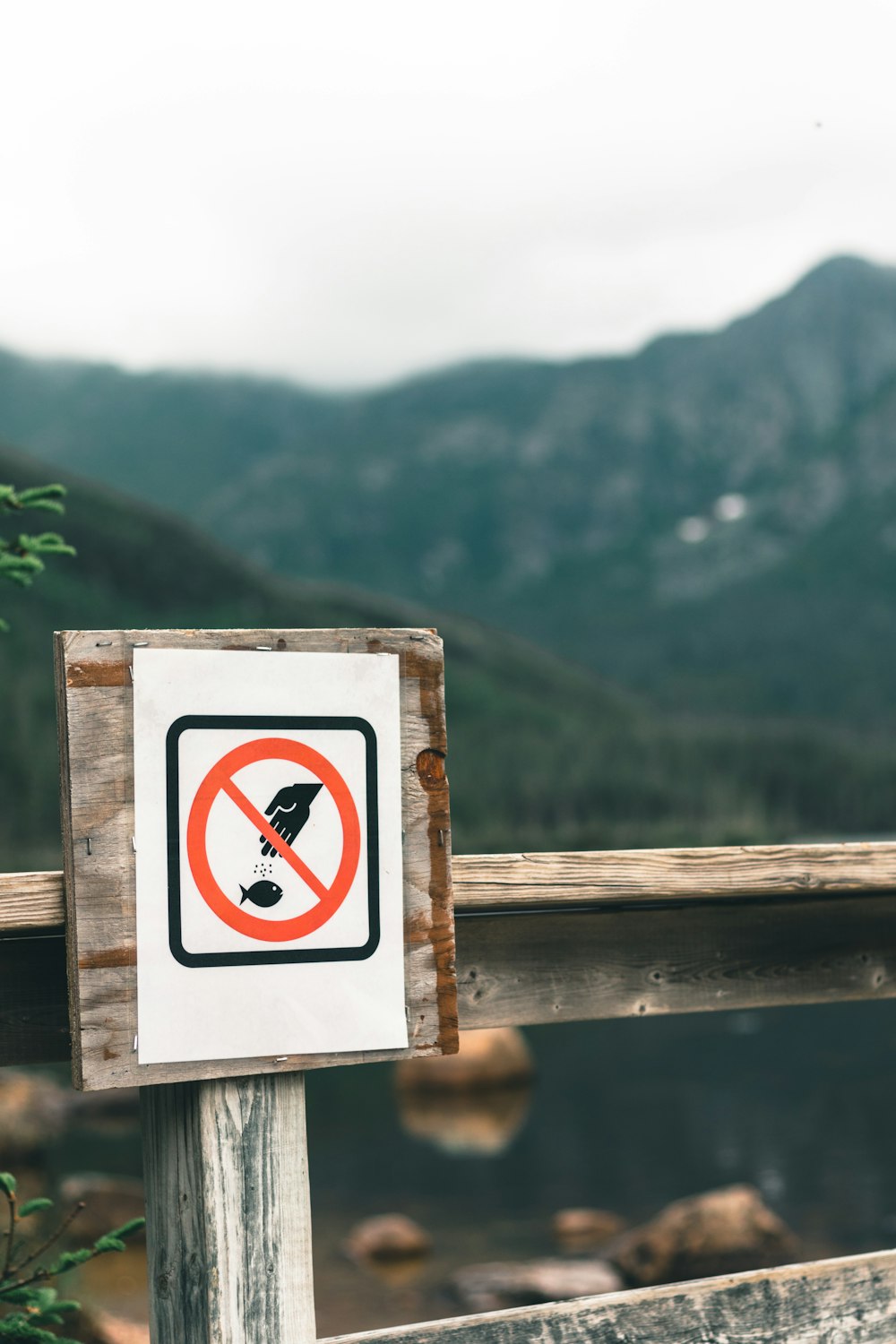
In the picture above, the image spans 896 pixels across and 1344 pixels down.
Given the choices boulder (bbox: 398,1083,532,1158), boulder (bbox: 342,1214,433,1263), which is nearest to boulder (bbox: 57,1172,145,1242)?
boulder (bbox: 342,1214,433,1263)

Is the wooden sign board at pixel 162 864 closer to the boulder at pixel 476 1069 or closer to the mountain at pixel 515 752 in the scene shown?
the boulder at pixel 476 1069

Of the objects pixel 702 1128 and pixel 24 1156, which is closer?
pixel 24 1156

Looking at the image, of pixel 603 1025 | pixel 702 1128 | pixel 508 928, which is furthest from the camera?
pixel 603 1025

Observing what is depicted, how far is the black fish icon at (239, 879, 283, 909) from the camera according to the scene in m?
2.12

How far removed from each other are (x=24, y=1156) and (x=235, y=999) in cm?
1723

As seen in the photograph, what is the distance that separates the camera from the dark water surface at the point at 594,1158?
14758 millimetres

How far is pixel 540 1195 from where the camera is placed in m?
18.0

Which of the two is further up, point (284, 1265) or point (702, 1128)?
point (284, 1265)

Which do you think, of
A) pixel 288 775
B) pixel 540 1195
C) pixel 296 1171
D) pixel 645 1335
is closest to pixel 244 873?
pixel 288 775

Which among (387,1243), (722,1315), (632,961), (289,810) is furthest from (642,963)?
(387,1243)

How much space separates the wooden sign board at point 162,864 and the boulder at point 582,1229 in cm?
1386

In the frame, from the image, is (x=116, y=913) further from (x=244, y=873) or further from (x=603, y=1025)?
(x=603, y=1025)

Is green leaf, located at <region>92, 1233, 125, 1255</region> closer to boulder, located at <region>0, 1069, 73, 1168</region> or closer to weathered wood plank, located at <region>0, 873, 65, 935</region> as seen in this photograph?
weathered wood plank, located at <region>0, 873, 65, 935</region>

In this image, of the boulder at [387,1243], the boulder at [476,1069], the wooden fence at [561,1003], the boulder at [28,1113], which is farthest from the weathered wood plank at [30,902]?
the boulder at [476,1069]
